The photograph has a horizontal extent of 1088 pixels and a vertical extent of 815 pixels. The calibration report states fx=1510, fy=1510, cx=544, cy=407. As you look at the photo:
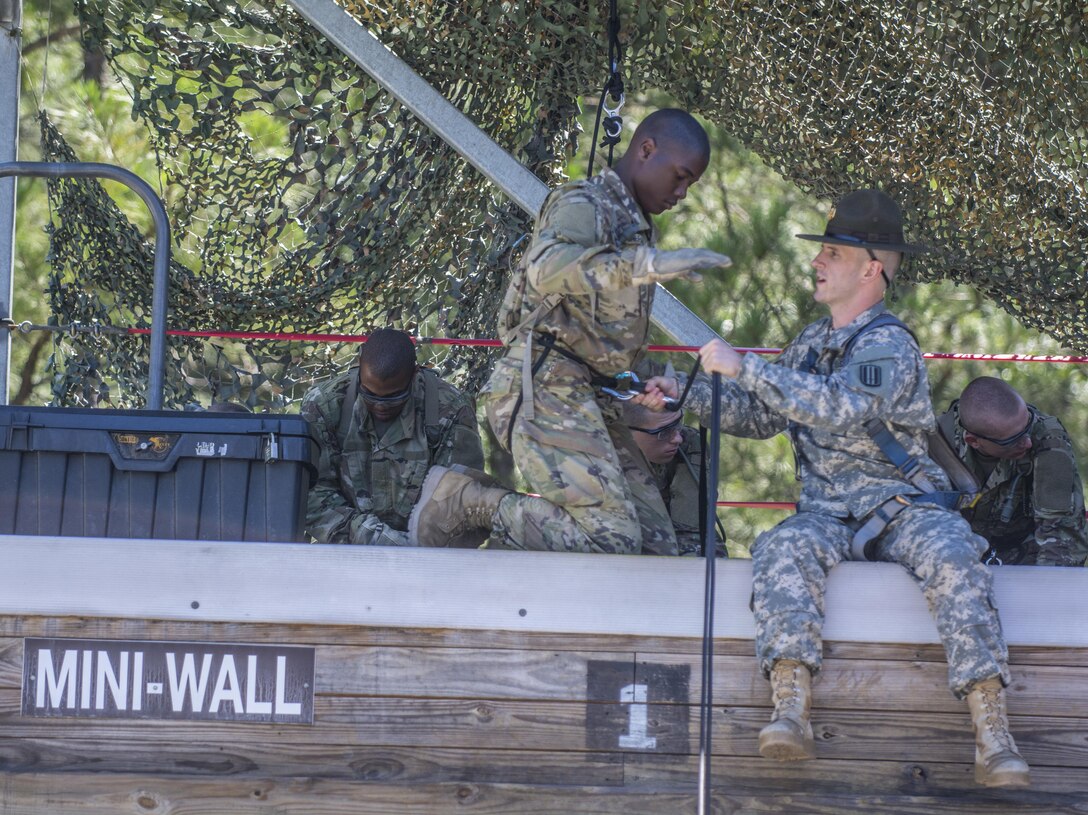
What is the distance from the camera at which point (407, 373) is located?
202 inches

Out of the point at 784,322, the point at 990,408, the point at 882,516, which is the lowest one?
the point at 882,516

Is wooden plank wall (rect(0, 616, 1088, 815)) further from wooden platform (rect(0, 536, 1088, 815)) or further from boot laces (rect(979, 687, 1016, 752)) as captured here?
boot laces (rect(979, 687, 1016, 752))

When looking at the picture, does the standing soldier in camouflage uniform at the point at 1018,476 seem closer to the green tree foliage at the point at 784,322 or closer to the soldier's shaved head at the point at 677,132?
the soldier's shaved head at the point at 677,132

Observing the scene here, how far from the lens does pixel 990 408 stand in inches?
200

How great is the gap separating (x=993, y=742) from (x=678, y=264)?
52.5 inches

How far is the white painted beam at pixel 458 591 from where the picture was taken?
3.73m

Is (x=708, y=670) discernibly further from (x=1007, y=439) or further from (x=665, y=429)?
(x=1007, y=439)

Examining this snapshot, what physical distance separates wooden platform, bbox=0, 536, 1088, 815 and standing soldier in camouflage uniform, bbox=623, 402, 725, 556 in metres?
1.21

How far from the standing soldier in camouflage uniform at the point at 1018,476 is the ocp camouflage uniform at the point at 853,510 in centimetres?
109

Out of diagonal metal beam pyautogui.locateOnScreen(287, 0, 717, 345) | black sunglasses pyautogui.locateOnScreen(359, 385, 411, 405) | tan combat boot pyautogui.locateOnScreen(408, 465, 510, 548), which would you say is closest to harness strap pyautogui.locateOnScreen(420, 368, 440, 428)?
black sunglasses pyautogui.locateOnScreen(359, 385, 411, 405)

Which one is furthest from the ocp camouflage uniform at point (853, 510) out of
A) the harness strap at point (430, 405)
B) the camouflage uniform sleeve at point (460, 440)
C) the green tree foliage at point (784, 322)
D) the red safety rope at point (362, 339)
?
the green tree foliage at point (784, 322)

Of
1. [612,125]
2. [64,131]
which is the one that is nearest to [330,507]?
[612,125]

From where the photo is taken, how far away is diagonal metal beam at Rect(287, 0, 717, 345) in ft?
16.1

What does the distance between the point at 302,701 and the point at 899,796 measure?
4.86ft
